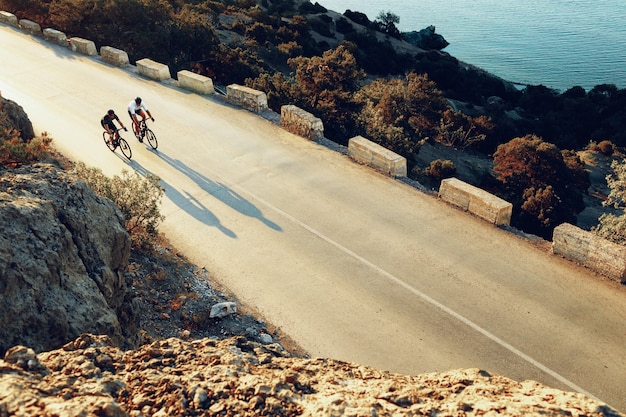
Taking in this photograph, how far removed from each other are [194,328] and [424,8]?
92386 mm

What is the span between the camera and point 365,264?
10484 millimetres

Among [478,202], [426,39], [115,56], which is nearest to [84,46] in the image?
[115,56]

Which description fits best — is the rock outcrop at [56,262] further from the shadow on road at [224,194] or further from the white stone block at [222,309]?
the shadow on road at [224,194]

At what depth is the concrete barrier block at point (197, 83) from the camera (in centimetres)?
1908

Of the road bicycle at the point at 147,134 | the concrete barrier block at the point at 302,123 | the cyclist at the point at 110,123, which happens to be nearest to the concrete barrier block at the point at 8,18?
the road bicycle at the point at 147,134

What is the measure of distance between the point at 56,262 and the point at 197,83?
46.8ft

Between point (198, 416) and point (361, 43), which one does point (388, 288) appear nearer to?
point (198, 416)

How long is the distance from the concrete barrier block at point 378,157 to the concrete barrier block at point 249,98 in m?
4.54

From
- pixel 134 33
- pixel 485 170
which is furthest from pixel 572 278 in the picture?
pixel 134 33

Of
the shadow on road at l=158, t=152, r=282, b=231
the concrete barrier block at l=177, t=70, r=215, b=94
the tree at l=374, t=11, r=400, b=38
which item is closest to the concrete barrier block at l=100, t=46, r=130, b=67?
the concrete barrier block at l=177, t=70, r=215, b=94

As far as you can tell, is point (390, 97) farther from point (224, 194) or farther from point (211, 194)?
point (211, 194)

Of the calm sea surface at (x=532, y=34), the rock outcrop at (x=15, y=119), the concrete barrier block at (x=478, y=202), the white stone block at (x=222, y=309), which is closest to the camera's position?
the white stone block at (x=222, y=309)

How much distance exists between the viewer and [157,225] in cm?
1096

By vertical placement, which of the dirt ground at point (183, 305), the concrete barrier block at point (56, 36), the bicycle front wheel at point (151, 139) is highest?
the concrete barrier block at point (56, 36)
